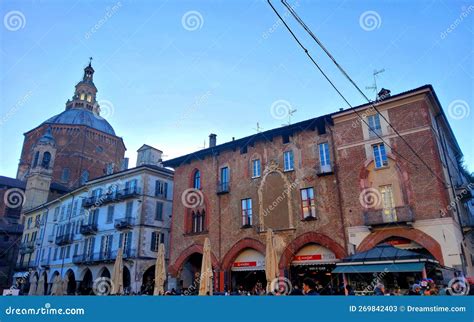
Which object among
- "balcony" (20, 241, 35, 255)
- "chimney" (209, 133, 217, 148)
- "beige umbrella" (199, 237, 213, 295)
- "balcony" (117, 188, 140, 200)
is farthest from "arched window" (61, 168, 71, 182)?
"beige umbrella" (199, 237, 213, 295)

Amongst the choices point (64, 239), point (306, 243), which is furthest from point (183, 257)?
point (64, 239)

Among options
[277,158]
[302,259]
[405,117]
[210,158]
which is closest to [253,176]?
[277,158]

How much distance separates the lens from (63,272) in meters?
37.6

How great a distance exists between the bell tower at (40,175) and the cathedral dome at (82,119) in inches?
292

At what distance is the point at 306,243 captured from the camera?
2072cm

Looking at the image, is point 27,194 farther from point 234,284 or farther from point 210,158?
point 234,284

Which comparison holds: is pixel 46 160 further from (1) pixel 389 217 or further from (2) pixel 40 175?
(1) pixel 389 217

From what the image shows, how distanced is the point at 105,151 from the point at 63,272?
2882cm

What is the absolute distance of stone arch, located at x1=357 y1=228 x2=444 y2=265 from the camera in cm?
1670

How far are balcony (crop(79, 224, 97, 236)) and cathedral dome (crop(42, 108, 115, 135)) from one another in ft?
98.4

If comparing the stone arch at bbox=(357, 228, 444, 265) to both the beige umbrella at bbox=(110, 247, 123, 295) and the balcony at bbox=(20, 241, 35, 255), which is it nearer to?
the beige umbrella at bbox=(110, 247, 123, 295)
